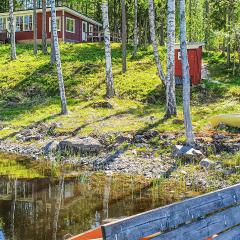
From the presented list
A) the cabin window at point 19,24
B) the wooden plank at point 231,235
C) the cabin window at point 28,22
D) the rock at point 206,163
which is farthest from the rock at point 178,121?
the cabin window at point 19,24

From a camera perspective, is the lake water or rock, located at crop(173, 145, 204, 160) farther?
rock, located at crop(173, 145, 204, 160)

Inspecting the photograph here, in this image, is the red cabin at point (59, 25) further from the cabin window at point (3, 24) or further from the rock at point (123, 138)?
the rock at point (123, 138)

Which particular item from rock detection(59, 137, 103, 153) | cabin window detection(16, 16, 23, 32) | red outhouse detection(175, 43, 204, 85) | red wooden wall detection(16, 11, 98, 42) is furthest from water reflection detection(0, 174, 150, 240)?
cabin window detection(16, 16, 23, 32)

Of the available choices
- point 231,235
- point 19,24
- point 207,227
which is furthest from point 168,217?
point 19,24

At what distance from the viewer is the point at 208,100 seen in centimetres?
2319

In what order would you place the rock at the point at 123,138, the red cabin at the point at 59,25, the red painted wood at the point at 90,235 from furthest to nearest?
the red cabin at the point at 59,25 < the rock at the point at 123,138 < the red painted wood at the point at 90,235

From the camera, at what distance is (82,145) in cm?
1567

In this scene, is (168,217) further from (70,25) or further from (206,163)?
(70,25)

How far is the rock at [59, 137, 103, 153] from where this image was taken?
15562 mm

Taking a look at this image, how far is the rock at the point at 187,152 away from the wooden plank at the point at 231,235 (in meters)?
8.56

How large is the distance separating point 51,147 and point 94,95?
8471 mm

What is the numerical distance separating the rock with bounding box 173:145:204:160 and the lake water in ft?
7.11

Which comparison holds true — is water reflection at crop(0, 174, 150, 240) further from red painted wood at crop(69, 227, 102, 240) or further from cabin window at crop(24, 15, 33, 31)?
cabin window at crop(24, 15, 33, 31)

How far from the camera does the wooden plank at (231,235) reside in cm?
486
